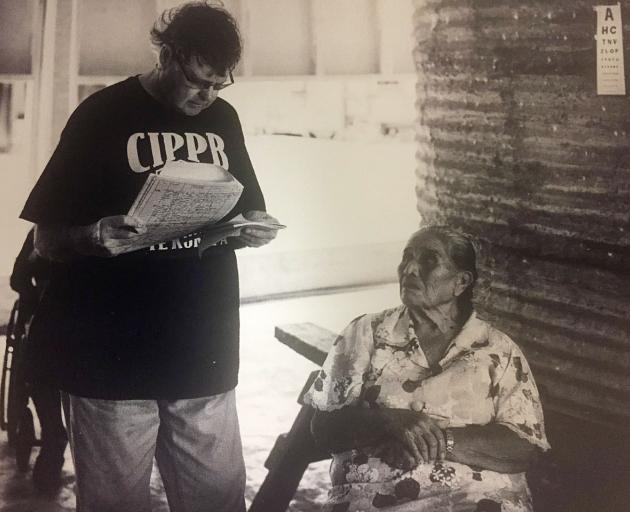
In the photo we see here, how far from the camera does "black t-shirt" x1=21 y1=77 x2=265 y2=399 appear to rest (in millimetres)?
1322

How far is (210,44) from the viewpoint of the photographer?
1319 millimetres

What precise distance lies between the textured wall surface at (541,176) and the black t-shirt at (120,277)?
Result: 679 mm

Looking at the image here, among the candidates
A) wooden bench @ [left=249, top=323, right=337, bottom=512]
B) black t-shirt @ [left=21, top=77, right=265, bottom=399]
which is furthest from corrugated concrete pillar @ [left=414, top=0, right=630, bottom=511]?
black t-shirt @ [left=21, top=77, right=265, bottom=399]

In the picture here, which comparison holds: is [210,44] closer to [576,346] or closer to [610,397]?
[576,346]

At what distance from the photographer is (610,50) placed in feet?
5.11

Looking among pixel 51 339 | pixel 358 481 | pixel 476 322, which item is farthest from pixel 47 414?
pixel 476 322

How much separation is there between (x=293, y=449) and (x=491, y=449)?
1.60 ft

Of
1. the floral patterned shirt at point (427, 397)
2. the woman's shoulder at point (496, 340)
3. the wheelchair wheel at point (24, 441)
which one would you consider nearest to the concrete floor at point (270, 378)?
the wheelchair wheel at point (24, 441)

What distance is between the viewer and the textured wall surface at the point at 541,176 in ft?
5.10

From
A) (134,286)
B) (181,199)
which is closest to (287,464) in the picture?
(134,286)

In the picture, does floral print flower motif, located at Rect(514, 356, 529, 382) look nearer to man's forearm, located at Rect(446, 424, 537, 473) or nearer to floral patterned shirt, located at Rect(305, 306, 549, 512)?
floral patterned shirt, located at Rect(305, 306, 549, 512)

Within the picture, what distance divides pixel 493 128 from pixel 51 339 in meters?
1.18

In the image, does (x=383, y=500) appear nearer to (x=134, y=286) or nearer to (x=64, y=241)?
(x=134, y=286)

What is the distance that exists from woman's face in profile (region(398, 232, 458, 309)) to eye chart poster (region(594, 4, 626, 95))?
0.57 meters
